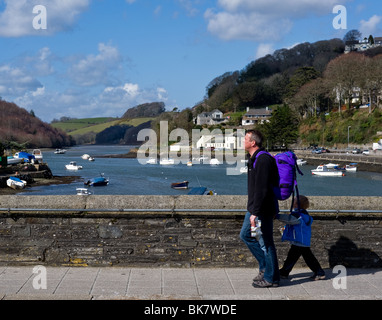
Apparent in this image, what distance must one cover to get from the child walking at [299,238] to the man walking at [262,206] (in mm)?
432

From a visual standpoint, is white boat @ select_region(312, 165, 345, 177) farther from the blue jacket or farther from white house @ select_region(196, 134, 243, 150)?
the blue jacket

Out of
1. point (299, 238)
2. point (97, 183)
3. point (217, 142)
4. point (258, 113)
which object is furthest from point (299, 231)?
point (258, 113)

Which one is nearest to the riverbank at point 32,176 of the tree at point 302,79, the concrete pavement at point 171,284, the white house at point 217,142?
the concrete pavement at point 171,284

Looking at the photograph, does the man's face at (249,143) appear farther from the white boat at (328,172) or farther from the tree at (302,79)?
the tree at (302,79)

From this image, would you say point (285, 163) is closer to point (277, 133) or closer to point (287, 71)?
point (277, 133)

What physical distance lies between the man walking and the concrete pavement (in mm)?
249

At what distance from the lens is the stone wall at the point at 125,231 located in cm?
741

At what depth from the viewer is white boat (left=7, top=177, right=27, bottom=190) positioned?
55075 mm

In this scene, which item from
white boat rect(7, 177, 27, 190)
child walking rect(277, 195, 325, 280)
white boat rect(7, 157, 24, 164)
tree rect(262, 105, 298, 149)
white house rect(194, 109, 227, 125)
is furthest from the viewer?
white house rect(194, 109, 227, 125)

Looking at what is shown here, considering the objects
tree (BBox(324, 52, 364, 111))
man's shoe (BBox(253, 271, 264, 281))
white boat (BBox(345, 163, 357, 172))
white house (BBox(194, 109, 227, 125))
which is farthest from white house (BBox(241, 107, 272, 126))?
man's shoe (BBox(253, 271, 264, 281))

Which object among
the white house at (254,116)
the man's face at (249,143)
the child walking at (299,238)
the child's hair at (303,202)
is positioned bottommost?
the child walking at (299,238)

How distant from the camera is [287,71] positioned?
604ft

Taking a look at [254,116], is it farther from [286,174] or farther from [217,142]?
[286,174]
